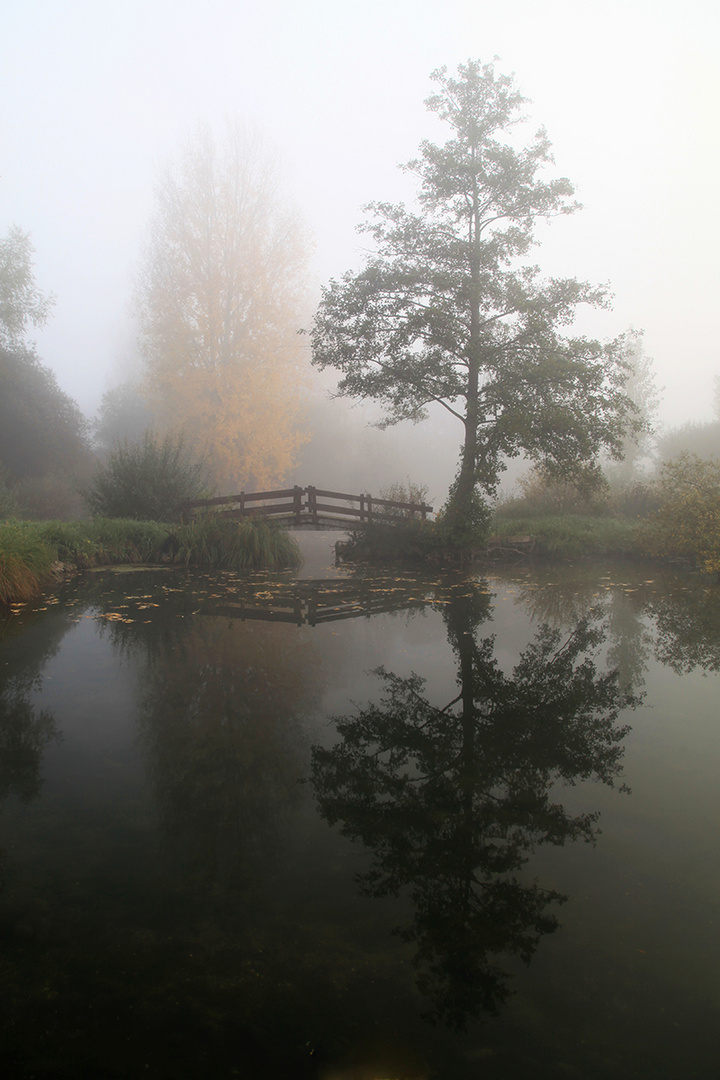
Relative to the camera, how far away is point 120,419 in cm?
2783

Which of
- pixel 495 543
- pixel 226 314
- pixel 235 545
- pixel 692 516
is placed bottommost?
pixel 495 543

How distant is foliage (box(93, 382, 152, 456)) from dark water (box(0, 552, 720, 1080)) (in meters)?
24.5

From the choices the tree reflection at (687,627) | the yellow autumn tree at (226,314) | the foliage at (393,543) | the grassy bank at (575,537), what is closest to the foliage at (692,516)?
A: the grassy bank at (575,537)

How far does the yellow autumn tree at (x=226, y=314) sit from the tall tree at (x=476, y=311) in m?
7.34

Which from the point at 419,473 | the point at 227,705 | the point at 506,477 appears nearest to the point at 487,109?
the point at 227,705

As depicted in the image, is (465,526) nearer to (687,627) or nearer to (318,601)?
(318,601)

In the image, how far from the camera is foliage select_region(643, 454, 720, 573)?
999 centimetres

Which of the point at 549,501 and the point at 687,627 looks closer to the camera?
the point at 687,627

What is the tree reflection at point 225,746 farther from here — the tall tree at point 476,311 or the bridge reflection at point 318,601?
the tall tree at point 476,311

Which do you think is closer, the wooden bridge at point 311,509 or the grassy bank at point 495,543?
the grassy bank at point 495,543

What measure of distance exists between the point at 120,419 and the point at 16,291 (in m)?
6.94

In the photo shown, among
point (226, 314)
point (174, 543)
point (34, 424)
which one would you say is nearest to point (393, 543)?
point (174, 543)

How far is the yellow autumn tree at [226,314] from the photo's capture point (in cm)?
1991

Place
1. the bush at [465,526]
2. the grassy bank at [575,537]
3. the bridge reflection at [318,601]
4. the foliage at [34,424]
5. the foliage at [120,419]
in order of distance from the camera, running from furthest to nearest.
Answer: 1. the foliage at [120,419]
2. the foliage at [34,424]
3. the grassy bank at [575,537]
4. the bush at [465,526]
5. the bridge reflection at [318,601]
